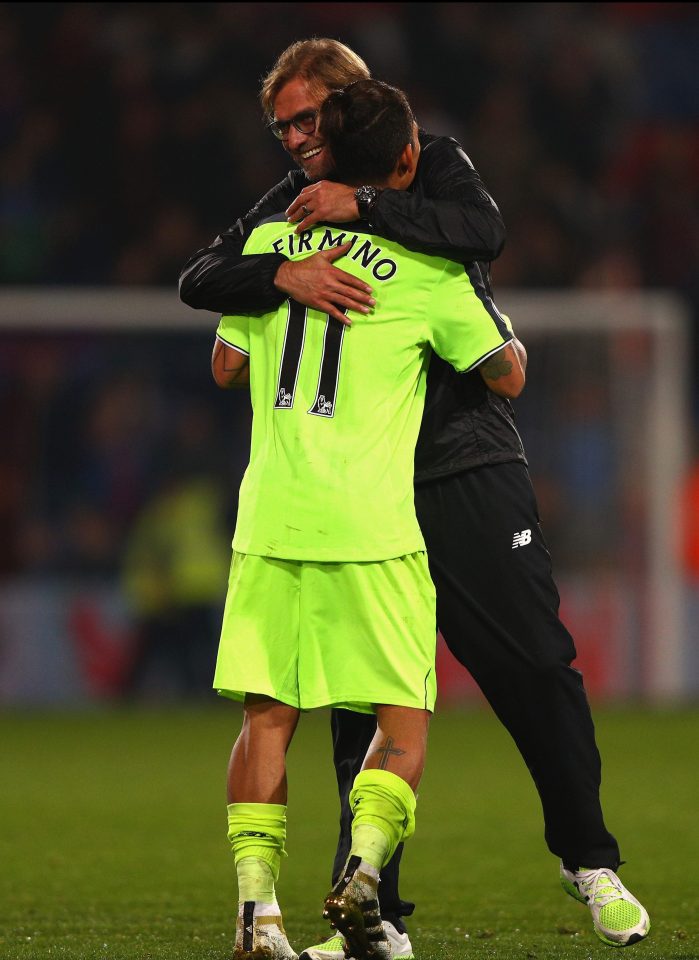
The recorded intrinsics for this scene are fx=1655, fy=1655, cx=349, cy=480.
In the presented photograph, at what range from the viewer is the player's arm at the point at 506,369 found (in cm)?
303

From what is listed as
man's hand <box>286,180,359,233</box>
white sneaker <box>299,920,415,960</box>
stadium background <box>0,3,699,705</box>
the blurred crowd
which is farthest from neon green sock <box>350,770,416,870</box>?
the blurred crowd

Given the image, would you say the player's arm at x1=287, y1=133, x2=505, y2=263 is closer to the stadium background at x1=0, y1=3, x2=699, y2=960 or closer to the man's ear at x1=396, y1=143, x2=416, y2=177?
the man's ear at x1=396, y1=143, x2=416, y2=177

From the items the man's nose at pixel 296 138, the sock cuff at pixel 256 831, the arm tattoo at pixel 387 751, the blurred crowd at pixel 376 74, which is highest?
the blurred crowd at pixel 376 74

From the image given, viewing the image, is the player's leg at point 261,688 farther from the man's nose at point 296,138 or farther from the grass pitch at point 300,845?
the man's nose at point 296,138

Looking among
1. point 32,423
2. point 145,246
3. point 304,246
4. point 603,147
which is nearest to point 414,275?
point 304,246

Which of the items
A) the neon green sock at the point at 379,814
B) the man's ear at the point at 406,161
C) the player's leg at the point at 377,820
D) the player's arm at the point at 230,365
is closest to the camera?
the player's leg at the point at 377,820

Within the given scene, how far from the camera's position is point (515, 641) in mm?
3221

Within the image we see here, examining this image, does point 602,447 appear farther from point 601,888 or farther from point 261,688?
point 261,688

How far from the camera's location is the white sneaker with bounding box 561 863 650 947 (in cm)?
306

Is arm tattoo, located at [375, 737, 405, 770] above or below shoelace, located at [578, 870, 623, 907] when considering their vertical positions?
above

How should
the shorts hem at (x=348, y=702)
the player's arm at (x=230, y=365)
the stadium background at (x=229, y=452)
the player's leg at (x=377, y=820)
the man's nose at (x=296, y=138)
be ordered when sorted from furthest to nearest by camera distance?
the stadium background at (x=229, y=452) < the man's nose at (x=296, y=138) < the player's arm at (x=230, y=365) < the shorts hem at (x=348, y=702) < the player's leg at (x=377, y=820)

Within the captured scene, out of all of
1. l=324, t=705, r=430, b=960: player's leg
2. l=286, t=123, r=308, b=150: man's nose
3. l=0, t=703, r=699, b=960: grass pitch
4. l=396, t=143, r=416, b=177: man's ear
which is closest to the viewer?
l=324, t=705, r=430, b=960: player's leg

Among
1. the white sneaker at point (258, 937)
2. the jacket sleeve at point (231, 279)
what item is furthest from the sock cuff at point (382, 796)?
the jacket sleeve at point (231, 279)

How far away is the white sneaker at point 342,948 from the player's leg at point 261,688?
5 cm
